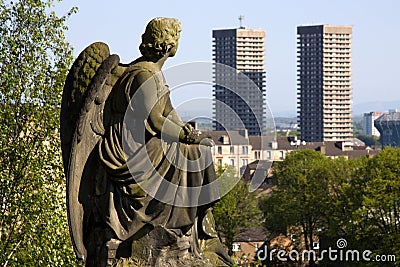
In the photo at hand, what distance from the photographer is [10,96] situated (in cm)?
2447

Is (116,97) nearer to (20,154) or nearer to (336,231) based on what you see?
(20,154)

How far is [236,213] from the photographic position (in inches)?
2968

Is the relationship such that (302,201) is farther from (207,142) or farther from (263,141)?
(207,142)

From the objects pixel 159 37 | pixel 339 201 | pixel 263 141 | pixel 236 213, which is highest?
pixel 159 37

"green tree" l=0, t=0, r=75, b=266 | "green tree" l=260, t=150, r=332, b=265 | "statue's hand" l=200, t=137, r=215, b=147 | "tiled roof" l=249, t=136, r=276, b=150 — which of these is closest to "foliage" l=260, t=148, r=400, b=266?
"green tree" l=260, t=150, r=332, b=265

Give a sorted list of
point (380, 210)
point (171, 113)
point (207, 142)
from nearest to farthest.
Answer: point (171, 113)
point (207, 142)
point (380, 210)

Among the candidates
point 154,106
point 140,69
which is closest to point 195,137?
point 154,106

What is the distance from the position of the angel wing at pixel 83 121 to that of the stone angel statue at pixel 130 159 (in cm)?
1

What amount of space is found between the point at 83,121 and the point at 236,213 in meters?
64.2

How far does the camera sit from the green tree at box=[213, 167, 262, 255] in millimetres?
72450

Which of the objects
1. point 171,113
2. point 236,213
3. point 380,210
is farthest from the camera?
point 236,213

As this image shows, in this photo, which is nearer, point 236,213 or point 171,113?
Answer: point 171,113

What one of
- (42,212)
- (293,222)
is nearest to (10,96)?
(42,212)

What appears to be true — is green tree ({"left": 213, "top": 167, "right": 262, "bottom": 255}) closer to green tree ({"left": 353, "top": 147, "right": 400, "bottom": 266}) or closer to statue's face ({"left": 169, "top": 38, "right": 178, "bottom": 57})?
green tree ({"left": 353, "top": 147, "right": 400, "bottom": 266})
